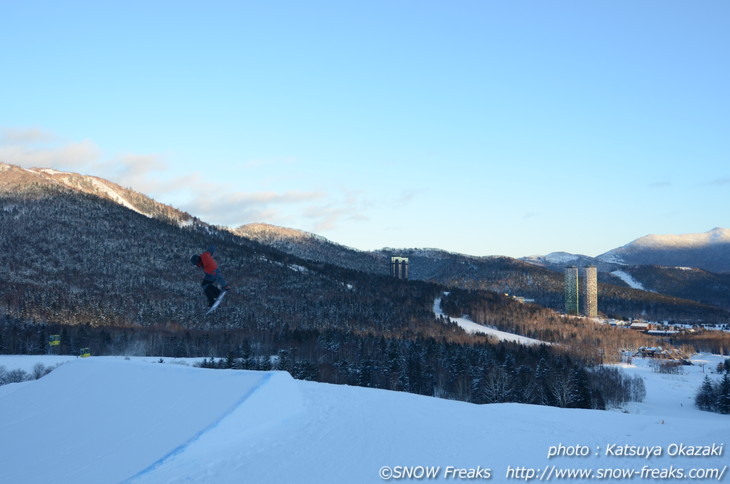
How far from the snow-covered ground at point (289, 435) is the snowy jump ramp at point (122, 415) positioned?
0.08 m

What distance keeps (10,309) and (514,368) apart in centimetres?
9798

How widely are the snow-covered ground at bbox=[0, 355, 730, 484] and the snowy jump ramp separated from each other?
8cm

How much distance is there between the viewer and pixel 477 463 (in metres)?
22.0

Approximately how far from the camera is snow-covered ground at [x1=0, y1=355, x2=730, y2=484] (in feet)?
69.2

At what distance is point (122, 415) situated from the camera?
1070 inches

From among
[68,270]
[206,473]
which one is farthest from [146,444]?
[68,270]

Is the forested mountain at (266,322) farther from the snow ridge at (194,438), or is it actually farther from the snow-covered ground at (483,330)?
the snow ridge at (194,438)

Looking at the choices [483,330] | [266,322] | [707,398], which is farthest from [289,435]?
[483,330]

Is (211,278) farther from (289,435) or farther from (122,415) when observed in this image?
(122,415)

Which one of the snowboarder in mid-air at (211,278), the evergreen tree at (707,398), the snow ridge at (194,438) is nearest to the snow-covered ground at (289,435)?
the snow ridge at (194,438)

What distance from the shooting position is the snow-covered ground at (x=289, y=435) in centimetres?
2109

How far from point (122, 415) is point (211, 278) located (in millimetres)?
9661

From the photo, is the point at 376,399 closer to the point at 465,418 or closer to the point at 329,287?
the point at 465,418

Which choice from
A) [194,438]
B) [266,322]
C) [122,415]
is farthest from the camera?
[266,322]
